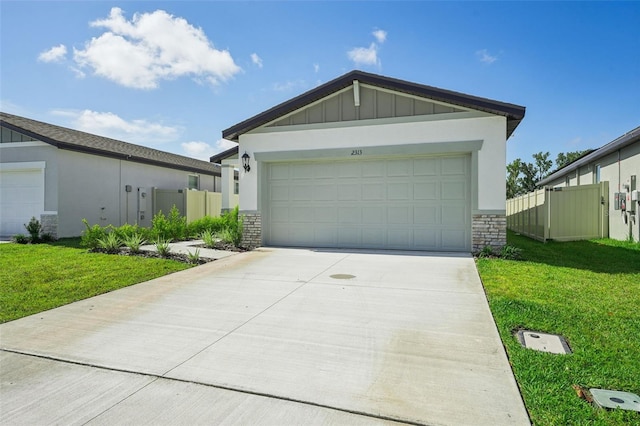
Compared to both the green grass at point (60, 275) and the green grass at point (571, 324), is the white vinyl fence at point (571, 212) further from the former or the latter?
the green grass at point (60, 275)

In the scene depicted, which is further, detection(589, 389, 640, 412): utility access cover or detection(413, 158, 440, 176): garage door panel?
detection(413, 158, 440, 176): garage door panel

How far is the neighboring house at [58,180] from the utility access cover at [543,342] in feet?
49.1

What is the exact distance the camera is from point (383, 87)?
32.9 ft

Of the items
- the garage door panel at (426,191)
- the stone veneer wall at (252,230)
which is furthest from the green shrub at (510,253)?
the stone veneer wall at (252,230)

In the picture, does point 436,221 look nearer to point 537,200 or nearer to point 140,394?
point 537,200

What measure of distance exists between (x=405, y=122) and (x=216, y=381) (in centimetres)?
866

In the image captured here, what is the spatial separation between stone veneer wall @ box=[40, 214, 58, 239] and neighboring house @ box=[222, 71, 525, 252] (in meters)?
7.41

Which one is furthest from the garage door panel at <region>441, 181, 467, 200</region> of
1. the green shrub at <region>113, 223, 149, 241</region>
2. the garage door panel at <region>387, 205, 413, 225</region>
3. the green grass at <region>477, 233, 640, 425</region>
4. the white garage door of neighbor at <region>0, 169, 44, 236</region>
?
the white garage door of neighbor at <region>0, 169, 44, 236</region>

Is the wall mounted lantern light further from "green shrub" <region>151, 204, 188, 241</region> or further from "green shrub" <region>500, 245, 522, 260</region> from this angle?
"green shrub" <region>500, 245, 522, 260</region>

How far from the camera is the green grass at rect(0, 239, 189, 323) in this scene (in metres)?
5.36

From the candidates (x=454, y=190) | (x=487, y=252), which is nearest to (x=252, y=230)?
(x=454, y=190)

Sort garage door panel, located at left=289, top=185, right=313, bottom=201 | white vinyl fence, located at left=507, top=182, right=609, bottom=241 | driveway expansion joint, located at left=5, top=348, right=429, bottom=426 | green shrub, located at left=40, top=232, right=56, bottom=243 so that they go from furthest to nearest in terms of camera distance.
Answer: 1. green shrub, located at left=40, top=232, right=56, bottom=243
2. white vinyl fence, located at left=507, top=182, right=609, bottom=241
3. garage door panel, located at left=289, top=185, right=313, bottom=201
4. driveway expansion joint, located at left=5, top=348, right=429, bottom=426

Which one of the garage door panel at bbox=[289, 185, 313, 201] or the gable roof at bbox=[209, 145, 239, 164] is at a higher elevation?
the gable roof at bbox=[209, 145, 239, 164]

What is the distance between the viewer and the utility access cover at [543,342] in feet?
11.6
